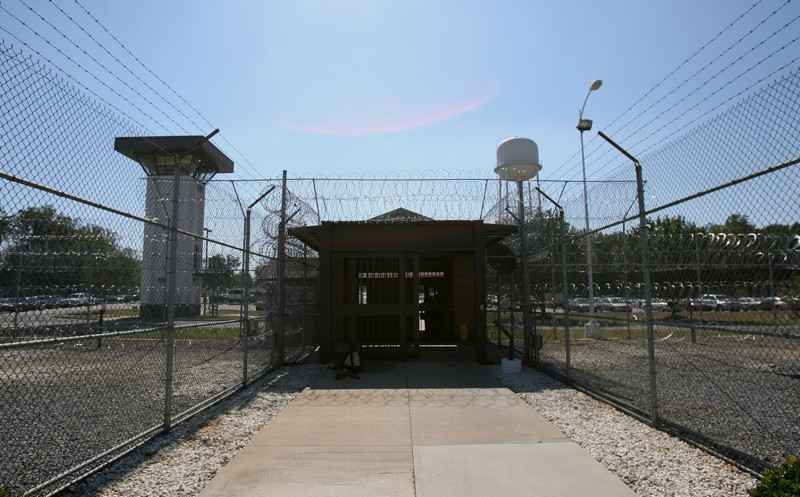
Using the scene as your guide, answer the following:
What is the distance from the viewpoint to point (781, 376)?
30.8 ft

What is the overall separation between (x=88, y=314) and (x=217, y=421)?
2.31 meters

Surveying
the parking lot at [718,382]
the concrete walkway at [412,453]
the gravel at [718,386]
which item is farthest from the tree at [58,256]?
the gravel at [718,386]

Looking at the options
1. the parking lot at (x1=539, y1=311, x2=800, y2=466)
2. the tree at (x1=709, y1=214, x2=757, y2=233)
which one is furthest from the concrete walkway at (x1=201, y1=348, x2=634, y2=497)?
the tree at (x1=709, y1=214, x2=757, y2=233)

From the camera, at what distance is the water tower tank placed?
45.4ft

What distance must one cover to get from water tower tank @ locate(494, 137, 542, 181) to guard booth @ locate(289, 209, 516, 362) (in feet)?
8.91

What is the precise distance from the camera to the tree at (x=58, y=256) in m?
3.66

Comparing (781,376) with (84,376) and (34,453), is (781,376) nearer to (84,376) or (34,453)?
(34,453)

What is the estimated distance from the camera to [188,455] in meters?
4.88

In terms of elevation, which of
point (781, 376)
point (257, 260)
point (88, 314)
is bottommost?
point (781, 376)

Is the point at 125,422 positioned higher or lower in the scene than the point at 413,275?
lower

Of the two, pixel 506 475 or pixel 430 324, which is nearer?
pixel 506 475

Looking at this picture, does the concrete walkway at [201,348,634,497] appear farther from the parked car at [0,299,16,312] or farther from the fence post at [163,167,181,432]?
the parked car at [0,299,16,312]

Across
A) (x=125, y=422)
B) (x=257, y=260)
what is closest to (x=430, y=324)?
(x=257, y=260)

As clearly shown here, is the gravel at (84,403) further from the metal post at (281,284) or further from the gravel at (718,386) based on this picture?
the gravel at (718,386)
